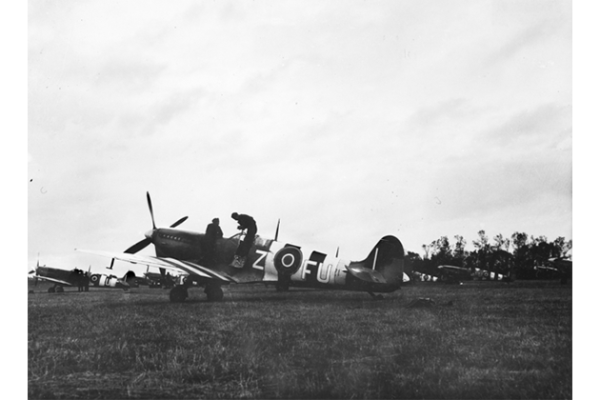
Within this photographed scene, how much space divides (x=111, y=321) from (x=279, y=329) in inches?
127

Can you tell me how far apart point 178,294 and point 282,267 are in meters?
2.93

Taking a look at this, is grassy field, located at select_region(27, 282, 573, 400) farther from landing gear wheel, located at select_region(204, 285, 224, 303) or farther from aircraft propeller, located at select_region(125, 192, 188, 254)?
aircraft propeller, located at select_region(125, 192, 188, 254)

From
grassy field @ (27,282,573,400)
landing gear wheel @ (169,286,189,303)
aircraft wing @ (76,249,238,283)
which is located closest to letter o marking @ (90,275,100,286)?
aircraft wing @ (76,249,238,283)

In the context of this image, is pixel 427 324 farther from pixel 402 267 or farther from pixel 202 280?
pixel 202 280

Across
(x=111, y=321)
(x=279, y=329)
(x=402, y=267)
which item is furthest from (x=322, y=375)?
(x=402, y=267)

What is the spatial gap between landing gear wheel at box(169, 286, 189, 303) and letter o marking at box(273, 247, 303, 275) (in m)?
2.66

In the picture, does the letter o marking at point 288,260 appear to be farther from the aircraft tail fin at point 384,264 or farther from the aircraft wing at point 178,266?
the aircraft tail fin at point 384,264

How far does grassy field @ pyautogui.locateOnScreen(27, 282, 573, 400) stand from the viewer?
Result: 437cm

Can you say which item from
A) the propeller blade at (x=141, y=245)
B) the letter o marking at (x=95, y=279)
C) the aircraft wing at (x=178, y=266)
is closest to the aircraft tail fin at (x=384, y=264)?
the aircraft wing at (x=178, y=266)

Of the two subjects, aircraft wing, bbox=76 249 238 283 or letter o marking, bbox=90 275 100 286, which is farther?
letter o marking, bbox=90 275 100 286
